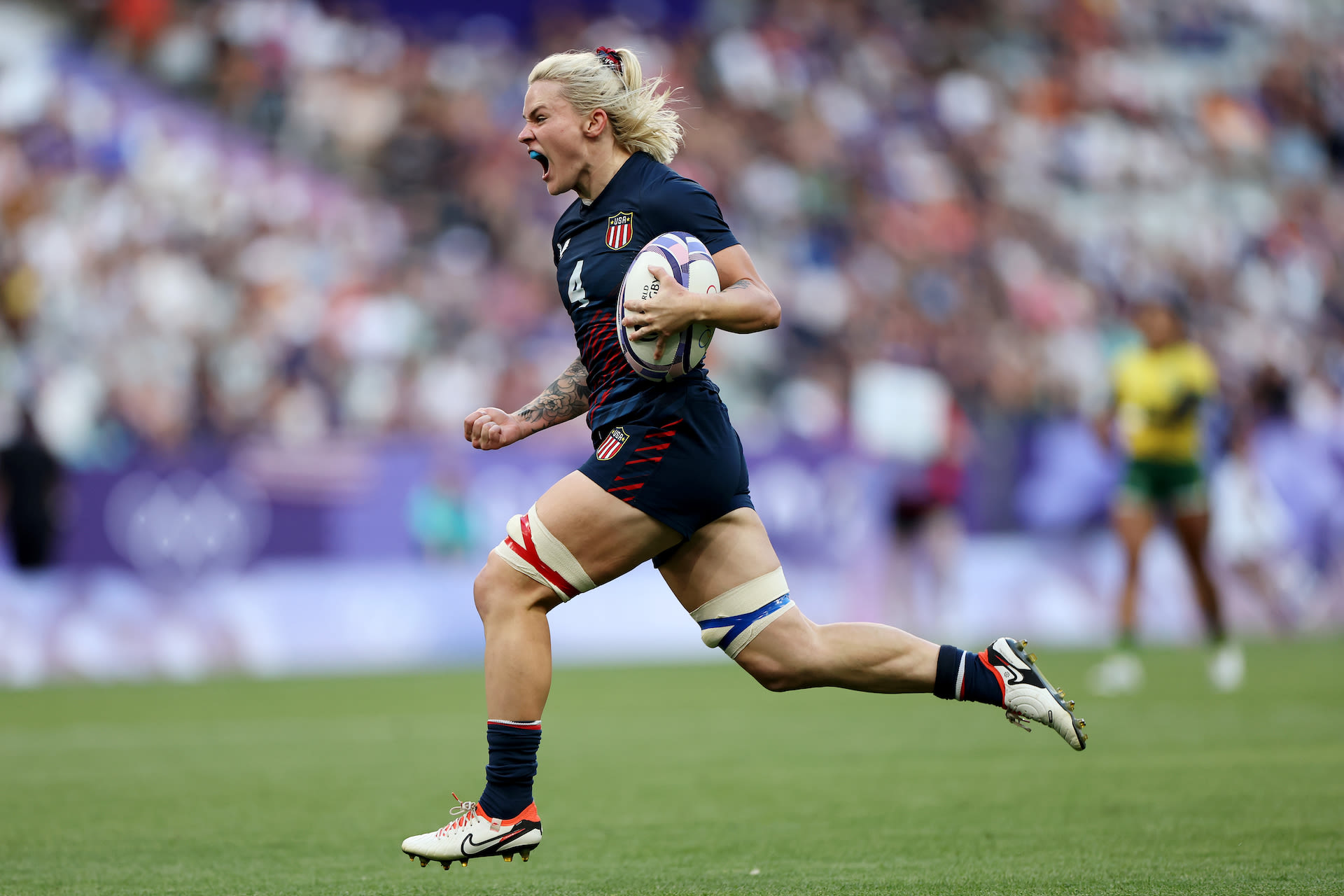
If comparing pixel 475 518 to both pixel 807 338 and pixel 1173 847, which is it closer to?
pixel 807 338

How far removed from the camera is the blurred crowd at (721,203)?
16609 millimetres

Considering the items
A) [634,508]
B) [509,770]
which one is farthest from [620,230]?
[509,770]

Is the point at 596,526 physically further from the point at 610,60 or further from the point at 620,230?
the point at 610,60

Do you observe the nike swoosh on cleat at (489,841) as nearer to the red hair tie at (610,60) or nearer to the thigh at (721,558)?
the thigh at (721,558)

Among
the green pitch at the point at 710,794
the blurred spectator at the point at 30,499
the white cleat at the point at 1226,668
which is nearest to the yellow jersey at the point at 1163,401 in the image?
the white cleat at the point at 1226,668

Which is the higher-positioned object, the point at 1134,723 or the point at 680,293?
the point at 680,293

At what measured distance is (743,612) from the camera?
16.5ft

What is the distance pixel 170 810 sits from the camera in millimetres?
6902

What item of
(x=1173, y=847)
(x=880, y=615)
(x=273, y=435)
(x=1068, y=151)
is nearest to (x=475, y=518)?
(x=273, y=435)

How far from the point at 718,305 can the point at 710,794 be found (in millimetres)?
3141

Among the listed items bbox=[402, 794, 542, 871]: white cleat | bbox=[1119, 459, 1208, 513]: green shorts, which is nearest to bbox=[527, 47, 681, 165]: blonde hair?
bbox=[402, 794, 542, 871]: white cleat

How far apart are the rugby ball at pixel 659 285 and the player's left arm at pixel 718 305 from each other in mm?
32

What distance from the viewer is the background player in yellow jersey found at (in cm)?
1202

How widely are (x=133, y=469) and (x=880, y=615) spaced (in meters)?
7.17
